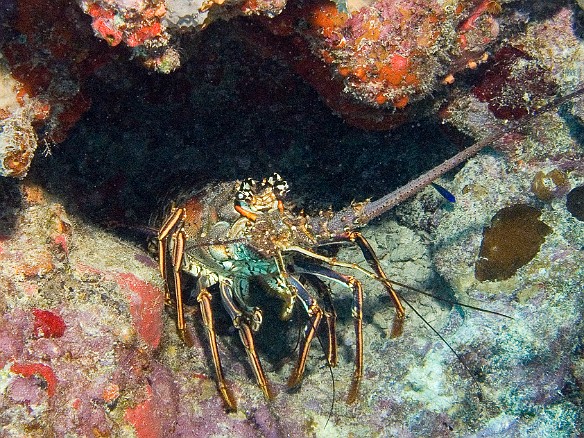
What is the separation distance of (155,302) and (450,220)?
109 inches

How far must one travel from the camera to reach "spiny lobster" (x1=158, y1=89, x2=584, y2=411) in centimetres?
358

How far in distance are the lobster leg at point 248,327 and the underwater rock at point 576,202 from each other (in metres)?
2.79

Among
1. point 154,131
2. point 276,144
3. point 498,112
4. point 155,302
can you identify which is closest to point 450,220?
point 498,112

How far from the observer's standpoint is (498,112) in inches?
150

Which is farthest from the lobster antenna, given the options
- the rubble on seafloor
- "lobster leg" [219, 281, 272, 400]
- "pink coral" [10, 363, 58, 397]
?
"pink coral" [10, 363, 58, 397]

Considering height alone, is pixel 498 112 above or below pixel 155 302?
above

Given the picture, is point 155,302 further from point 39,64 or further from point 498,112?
point 498,112

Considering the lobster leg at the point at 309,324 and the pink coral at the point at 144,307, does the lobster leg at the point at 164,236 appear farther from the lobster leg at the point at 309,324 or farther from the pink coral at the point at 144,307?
the lobster leg at the point at 309,324

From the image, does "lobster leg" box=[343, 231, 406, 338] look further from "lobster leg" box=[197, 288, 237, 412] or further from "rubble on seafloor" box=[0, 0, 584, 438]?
"lobster leg" box=[197, 288, 237, 412]

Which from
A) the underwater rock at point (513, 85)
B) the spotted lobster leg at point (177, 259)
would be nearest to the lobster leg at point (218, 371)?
the spotted lobster leg at point (177, 259)

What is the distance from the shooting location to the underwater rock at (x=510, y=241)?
379 centimetres

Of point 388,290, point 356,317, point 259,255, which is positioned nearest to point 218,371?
point 259,255

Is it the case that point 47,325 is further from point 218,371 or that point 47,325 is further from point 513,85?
point 513,85

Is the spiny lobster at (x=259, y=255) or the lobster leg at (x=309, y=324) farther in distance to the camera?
the lobster leg at (x=309, y=324)
